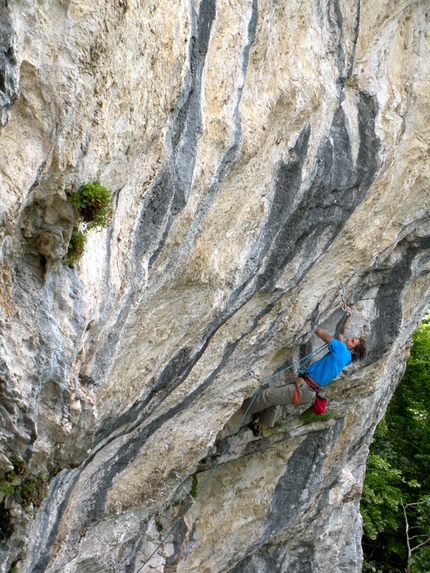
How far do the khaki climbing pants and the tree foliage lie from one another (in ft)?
18.8

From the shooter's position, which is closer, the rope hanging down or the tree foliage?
the rope hanging down

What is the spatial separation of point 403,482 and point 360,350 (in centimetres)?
777

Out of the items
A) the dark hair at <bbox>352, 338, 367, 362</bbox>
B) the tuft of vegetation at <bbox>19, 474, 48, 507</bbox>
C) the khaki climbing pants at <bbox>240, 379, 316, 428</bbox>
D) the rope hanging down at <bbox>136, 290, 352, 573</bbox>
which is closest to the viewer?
the tuft of vegetation at <bbox>19, 474, 48, 507</bbox>

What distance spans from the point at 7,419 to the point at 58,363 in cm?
47

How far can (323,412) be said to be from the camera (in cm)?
946

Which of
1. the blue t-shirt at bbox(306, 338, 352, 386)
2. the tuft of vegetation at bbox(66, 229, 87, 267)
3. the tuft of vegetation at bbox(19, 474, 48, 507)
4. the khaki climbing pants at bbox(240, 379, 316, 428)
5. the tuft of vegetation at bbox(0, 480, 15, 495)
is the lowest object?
the tuft of vegetation at bbox(0, 480, 15, 495)

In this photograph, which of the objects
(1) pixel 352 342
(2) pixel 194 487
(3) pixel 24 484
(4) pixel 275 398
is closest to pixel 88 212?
(3) pixel 24 484

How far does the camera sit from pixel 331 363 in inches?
327

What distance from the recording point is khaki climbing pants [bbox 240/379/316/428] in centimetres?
870

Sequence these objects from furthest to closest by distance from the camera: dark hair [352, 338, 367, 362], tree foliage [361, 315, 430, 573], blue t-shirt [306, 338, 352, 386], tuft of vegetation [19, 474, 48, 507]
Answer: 1. tree foliage [361, 315, 430, 573]
2. dark hair [352, 338, 367, 362]
3. blue t-shirt [306, 338, 352, 386]
4. tuft of vegetation [19, 474, 48, 507]

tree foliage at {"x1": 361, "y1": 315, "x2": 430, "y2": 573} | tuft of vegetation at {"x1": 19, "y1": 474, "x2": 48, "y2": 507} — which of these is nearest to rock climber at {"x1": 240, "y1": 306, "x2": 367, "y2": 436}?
tuft of vegetation at {"x1": 19, "y1": 474, "x2": 48, "y2": 507}

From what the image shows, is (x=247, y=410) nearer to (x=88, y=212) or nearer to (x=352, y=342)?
(x=352, y=342)

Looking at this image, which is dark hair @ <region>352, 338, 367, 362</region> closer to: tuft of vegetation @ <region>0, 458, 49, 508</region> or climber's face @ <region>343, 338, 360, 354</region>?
climber's face @ <region>343, 338, 360, 354</region>

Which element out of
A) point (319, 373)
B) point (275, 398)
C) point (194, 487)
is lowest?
point (194, 487)
